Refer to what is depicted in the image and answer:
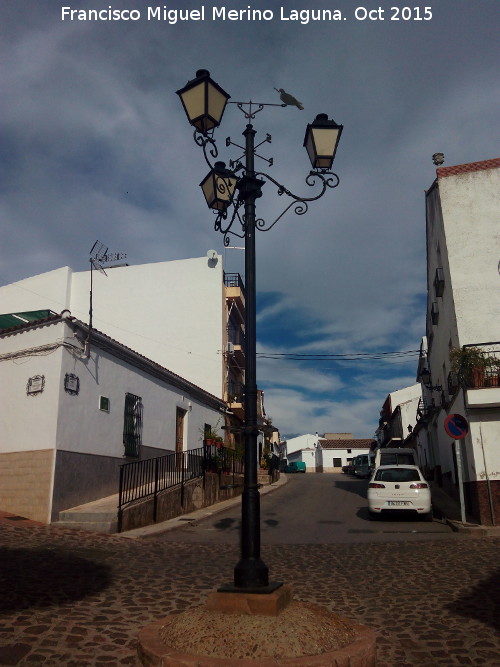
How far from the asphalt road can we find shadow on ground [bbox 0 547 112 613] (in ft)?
10.4

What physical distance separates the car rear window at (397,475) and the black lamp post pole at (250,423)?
394 inches

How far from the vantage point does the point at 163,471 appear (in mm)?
13844

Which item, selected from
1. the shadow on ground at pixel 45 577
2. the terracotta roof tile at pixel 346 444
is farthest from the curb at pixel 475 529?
the terracotta roof tile at pixel 346 444

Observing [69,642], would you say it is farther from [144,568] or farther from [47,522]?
[47,522]

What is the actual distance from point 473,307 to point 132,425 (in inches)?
386

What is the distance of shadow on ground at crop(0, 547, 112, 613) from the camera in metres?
5.54

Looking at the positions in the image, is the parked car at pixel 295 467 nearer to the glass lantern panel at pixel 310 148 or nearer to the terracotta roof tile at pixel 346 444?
the terracotta roof tile at pixel 346 444

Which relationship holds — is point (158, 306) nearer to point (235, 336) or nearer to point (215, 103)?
point (235, 336)

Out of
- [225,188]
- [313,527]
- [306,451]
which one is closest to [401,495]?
[313,527]

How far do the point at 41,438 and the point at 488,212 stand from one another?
1298 centimetres

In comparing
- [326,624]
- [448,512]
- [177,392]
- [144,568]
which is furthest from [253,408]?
[177,392]

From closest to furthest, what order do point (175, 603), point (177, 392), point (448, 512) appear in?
point (175, 603), point (448, 512), point (177, 392)

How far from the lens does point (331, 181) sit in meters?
6.02

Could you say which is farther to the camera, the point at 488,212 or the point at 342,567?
the point at 488,212
